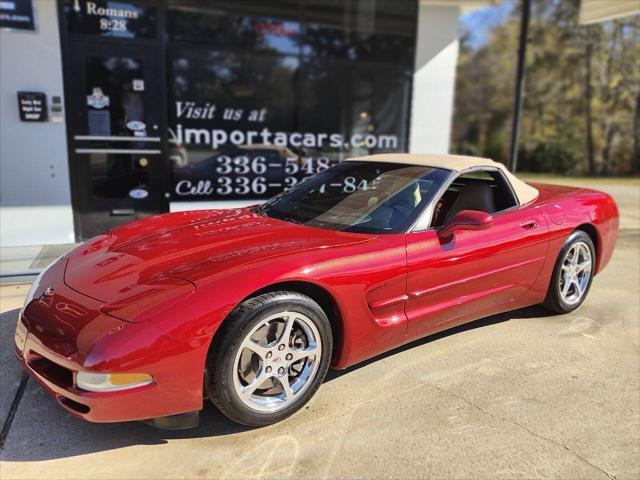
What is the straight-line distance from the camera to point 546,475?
95.6 inches

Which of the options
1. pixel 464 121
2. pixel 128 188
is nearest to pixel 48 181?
pixel 128 188

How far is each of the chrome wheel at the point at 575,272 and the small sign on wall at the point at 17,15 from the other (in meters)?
6.32

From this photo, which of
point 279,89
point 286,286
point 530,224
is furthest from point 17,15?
point 530,224

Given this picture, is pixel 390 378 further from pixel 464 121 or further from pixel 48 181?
pixel 464 121

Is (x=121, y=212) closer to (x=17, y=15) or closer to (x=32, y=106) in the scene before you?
(x=32, y=106)

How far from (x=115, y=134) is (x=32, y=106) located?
960 mm

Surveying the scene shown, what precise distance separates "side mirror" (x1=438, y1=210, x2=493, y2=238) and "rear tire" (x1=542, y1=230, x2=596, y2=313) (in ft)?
4.04

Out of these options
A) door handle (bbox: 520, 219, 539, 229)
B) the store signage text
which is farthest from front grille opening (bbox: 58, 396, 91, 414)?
the store signage text

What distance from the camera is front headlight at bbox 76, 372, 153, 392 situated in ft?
7.51

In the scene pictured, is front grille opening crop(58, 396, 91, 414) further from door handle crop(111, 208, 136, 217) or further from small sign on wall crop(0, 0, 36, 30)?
small sign on wall crop(0, 0, 36, 30)

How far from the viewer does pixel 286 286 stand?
109 inches

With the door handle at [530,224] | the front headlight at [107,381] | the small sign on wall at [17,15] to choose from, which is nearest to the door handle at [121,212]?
the small sign on wall at [17,15]

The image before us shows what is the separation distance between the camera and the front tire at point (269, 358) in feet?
8.27

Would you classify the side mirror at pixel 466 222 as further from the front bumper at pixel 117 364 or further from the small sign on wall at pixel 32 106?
the small sign on wall at pixel 32 106
